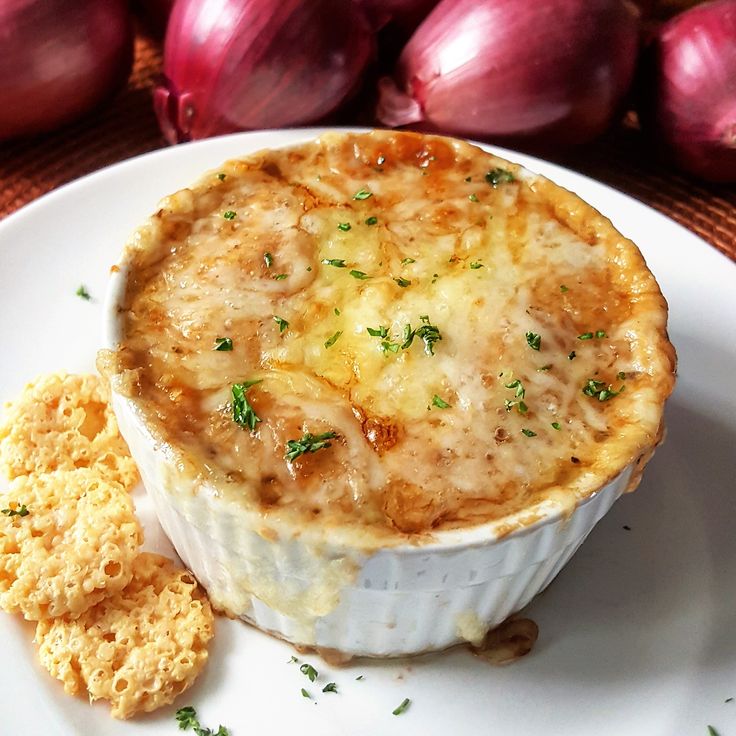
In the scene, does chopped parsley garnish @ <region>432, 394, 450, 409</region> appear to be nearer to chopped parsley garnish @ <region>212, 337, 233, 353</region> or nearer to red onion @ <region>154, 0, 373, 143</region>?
chopped parsley garnish @ <region>212, 337, 233, 353</region>

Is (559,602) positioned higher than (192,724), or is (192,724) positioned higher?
(192,724)

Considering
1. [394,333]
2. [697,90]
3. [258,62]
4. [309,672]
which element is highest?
[258,62]

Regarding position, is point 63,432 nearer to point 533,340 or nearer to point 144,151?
point 533,340

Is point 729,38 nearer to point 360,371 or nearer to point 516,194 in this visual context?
point 516,194

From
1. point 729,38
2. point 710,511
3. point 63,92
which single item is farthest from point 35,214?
point 729,38

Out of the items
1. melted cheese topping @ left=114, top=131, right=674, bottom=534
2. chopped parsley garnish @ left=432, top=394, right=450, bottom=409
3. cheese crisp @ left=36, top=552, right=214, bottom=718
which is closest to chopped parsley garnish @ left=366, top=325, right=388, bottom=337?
melted cheese topping @ left=114, top=131, right=674, bottom=534

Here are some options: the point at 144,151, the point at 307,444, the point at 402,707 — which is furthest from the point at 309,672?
the point at 144,151

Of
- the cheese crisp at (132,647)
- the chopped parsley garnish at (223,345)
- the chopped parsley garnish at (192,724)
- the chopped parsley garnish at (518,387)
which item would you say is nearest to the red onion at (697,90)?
the chopped parsley garnish at (518,387)
